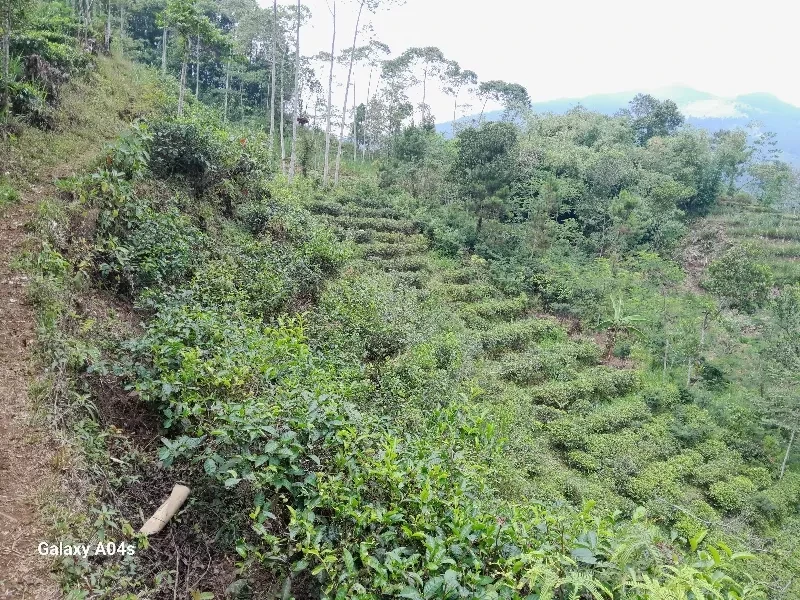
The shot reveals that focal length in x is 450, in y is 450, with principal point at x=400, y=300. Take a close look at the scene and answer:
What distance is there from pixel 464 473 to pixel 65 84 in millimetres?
11180

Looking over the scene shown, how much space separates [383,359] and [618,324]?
10.7m

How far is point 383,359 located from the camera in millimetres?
7992

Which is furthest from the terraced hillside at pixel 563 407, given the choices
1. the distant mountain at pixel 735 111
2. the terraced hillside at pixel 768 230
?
the distant mountain at pixel 735 111

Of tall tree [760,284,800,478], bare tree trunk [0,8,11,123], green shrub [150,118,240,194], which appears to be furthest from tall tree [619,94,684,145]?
bare tree trunk [0,8,11,123]

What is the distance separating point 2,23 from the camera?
6.54 meters

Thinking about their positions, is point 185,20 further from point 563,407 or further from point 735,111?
point 735,111

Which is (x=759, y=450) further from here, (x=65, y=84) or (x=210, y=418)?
(x=65, y=84)

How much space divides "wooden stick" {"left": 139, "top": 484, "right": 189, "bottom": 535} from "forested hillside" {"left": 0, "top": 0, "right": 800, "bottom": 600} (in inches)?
2.6

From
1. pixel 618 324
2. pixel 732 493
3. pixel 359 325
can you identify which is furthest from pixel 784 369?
pixel 359 325

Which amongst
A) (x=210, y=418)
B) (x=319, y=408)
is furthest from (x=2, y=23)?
(x=319, y=408)

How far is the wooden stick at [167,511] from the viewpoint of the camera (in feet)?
9.39

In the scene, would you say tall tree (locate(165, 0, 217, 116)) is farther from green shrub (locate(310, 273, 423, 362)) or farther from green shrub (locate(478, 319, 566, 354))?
green shrub (locate(478, 319, 566, 354))

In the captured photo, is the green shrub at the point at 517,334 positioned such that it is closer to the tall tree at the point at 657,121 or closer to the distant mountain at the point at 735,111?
the tall tree at the point at 657,121

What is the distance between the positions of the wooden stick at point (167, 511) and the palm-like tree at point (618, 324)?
1430 centimetres
